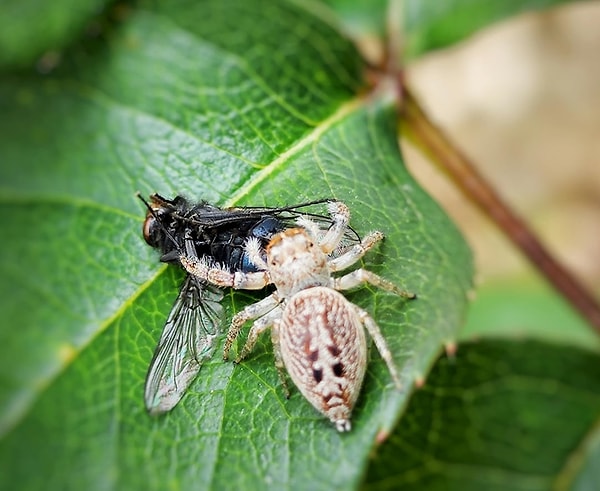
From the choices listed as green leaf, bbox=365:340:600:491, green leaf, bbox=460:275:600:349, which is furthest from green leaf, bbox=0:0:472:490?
green leaf, bbox=460:275:600:349

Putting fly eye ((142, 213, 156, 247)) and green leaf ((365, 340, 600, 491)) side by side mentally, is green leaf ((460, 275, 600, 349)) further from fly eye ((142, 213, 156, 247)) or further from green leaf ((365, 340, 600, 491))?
fly eye ((142, 213, 156, 247))

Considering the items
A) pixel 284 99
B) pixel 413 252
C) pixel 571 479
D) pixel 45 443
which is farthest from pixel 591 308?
pixel 45 443

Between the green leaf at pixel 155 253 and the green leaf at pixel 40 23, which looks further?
the green leaf at pixel 40 23

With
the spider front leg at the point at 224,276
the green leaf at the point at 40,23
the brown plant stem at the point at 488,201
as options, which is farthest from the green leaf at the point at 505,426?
the green leaf at the point at 40,23

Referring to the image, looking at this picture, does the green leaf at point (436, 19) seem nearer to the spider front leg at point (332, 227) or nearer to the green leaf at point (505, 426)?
the spider front leg at point (332, 227)

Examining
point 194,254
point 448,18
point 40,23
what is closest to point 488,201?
point 448,18

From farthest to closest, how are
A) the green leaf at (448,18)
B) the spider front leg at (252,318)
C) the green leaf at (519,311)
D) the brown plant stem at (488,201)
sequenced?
1. the green leaf at (519,311)
2. the green leaf at (448,18)
3. the brown plant stem at (488,201)
4. the spider front leg at (252,318)

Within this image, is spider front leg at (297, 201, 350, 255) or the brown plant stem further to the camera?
the brown plant stem
